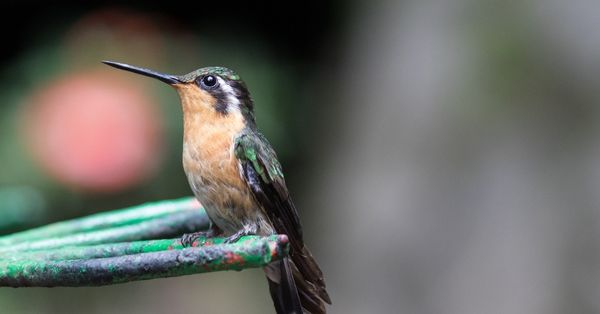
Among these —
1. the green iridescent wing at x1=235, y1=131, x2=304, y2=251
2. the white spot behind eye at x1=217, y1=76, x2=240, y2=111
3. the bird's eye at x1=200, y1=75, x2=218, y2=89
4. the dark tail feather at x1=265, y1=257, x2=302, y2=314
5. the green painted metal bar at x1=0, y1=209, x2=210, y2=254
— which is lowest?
the dark tail feather at x1=265, y1=257, x2=302, y2=314

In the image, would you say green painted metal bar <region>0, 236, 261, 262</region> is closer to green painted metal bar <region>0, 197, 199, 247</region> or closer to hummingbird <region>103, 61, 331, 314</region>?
hummingbird <region>103, 61, 331, 314</region>

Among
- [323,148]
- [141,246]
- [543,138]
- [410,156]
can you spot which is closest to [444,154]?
[410,156]

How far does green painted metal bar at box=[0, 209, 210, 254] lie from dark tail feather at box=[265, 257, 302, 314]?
43 centimetres

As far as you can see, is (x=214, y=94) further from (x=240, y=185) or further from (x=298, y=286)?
(x=298, y=286)

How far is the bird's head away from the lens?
2.44 m

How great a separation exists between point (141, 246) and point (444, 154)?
3.16 metres

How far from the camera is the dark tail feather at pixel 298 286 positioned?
209 centimetres

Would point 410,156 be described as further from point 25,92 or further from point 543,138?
point 25,92

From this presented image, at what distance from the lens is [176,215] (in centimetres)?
251

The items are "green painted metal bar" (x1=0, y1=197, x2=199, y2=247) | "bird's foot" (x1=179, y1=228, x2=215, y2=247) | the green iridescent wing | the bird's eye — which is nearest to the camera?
"bird's foot" (x1=179, y1=228, x2=215, y2=247)

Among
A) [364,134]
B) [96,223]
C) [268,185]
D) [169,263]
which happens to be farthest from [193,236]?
[364,134]

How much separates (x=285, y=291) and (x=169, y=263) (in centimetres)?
71

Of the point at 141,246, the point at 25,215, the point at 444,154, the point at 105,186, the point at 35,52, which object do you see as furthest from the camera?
the point at 444,154

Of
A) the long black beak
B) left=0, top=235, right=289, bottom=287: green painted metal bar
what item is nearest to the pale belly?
the long black beak
